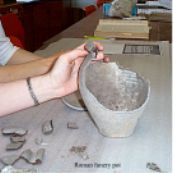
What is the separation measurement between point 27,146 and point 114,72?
276 millimetres

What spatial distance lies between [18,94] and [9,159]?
0.17 metres

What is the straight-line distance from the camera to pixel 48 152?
2.44ft

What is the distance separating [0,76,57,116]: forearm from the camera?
2.71 feet

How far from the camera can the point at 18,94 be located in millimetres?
828

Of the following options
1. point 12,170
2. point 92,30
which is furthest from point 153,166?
point 92,30

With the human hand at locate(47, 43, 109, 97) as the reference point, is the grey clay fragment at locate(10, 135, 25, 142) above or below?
below

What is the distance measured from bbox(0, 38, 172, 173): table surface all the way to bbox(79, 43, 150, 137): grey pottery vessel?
29 mm

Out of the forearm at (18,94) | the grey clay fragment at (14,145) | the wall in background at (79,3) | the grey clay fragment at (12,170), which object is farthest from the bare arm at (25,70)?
the wall in background at (79,3)

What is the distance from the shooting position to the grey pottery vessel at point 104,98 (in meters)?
0.76

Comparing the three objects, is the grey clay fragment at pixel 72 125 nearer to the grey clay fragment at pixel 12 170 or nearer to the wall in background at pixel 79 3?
the grey clay fragment at pixel 12 170

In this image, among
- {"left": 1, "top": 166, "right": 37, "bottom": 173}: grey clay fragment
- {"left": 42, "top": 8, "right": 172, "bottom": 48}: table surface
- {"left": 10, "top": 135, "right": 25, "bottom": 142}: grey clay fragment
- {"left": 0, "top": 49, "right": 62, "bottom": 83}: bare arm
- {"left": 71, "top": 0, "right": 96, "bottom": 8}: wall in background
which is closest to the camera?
{"left": 1, "top": 166, "right": 37, "bottom": 173}: grey clay fragment

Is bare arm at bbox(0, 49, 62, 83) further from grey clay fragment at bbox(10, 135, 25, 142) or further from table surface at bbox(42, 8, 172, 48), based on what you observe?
table surface at bbox(42, 8, 172, 48)

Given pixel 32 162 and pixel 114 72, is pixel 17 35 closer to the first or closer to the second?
pixel 114 72

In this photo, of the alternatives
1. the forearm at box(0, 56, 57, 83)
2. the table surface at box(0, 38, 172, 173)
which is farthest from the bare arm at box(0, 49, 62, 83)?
the table surface at box(0, 38, 172, 173)
